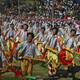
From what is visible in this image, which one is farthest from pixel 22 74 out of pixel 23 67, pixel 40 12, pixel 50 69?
pixel 40 12

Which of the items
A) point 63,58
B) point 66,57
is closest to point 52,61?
point 63,58

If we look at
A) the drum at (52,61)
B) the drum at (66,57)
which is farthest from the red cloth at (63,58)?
the drum at (52,61)

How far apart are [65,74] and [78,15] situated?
20128mm

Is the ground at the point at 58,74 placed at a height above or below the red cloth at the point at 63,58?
below

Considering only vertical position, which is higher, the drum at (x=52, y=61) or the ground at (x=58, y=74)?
the drum at (x=52, y=61)

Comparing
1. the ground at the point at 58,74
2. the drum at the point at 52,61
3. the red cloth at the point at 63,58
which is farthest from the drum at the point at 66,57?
the ground at the point at 58,74

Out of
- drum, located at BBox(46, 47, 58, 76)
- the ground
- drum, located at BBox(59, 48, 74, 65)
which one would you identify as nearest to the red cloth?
drum, located at BBox(59, 48, 74, 65)

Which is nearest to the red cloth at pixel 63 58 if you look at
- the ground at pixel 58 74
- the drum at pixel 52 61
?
the drum at pixel 52 61

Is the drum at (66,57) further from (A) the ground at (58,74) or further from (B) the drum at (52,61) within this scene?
(A) the ground at (58,74)

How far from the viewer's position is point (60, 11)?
Answer: 27.7 m

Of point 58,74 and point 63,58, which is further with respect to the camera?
point 58,74

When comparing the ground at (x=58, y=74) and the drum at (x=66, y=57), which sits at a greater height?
the drum at (x=66, y=57)

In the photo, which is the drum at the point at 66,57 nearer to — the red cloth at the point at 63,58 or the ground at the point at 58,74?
the red cloth at the point at 63,58

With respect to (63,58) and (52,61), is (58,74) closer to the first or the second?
(52,61)
